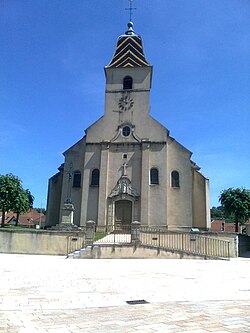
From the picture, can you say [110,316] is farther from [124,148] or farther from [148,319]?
[124,148]

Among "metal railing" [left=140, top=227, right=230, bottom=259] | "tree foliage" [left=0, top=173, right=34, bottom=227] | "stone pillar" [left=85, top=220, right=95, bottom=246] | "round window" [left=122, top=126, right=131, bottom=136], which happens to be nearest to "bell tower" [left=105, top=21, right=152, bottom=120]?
"round window" [left=122, top=126, right=131, bottom=136]

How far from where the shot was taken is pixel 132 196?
29188mm

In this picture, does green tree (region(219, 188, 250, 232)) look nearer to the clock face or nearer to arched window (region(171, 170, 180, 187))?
arched window (region(171, 170, 180, 187))

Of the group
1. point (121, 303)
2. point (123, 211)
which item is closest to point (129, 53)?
point (123, 211)

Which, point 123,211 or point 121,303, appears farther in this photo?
point 123,211

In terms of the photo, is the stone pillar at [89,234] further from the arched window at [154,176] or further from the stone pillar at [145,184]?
the arched window at [154,176]

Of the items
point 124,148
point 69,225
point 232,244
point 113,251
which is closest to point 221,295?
point 113,251

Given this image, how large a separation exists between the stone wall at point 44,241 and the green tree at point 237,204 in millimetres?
25881

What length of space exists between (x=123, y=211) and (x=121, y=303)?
74.8 ft

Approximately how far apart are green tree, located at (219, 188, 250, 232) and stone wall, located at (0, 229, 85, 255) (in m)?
25.9

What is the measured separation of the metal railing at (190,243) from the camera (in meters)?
19.1

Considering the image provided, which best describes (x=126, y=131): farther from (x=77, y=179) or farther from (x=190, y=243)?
(x=190, y=243)

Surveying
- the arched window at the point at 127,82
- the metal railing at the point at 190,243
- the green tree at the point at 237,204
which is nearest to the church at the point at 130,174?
the arched window at the point at 127,82

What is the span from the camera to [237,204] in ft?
130
